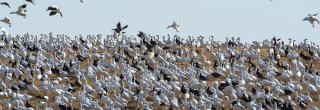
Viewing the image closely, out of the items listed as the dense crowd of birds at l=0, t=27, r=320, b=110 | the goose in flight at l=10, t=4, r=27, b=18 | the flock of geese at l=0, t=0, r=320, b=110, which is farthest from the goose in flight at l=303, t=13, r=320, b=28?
the goose in flight at l=10, t=4, r=27, b=18

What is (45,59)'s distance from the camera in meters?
75.6

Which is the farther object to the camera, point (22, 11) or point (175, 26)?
point (175, 26)

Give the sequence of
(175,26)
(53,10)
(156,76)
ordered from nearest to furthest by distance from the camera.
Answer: (53,10), (175,26), (156,76)

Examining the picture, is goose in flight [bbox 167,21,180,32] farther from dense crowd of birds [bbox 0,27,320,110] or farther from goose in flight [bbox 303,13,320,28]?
goose in flight [bbox 303,13,320,28]

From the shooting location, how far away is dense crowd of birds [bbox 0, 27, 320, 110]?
5803cm

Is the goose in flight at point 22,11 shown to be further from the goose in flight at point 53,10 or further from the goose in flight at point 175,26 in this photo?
the goose in flight at point 175,26

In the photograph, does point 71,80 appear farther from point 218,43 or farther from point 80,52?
point 218,43

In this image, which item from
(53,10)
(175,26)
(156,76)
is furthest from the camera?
(156,76)

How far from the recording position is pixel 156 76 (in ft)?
223

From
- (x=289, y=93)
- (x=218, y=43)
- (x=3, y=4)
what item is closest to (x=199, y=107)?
(x=289, y=93)

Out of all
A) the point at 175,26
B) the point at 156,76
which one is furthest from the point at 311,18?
the point at 156,76

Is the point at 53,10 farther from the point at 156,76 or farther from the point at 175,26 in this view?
the point at 156,76

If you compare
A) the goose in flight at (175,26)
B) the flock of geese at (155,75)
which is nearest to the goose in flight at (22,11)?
the flock of geese at (155,75)

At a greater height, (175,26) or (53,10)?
(175,26)
